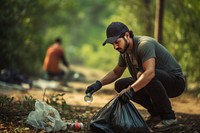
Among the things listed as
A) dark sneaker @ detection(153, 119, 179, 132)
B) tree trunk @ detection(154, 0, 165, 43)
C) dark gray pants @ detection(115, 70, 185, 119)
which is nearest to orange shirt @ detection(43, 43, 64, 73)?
tree trunk @ detection(154, 0, 165, 43)

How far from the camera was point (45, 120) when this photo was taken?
507 centimetres

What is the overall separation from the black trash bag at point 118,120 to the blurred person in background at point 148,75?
107 mm

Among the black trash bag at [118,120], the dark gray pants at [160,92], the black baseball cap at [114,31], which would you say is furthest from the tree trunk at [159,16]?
the black trash bag at [118,120]

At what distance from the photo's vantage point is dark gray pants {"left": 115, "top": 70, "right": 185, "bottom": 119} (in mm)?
5160

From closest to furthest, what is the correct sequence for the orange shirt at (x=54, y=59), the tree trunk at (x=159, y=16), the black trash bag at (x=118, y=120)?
the black trash bag at (x=118, y=120)
the tree trunk at (x=159, y=16)
the orange shirt at (x=54, y=59)

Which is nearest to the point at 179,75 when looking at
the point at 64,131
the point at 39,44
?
the point at 64,131

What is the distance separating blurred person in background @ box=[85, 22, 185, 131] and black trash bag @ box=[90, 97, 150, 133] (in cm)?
11

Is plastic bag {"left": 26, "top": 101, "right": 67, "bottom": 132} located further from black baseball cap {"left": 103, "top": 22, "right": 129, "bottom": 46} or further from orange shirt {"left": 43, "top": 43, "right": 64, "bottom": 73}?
orange shirt {"left": 43, "top": 43, "right": 64, "bottom": 73}

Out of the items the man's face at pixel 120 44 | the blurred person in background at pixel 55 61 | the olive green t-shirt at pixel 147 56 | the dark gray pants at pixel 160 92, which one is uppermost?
the blurred person in background at pixel 55 61

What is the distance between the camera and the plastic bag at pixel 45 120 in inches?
196

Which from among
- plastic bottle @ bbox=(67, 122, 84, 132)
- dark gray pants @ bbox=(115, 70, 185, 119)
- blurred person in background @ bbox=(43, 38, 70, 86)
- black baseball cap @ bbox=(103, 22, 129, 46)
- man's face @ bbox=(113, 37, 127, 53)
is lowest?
plastic bottle @ bbox=(67, 122, 84, 132)

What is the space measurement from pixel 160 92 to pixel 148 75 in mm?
347

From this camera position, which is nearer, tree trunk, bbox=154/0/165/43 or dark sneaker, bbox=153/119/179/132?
dark sneaker, bbox=153/119/179/132

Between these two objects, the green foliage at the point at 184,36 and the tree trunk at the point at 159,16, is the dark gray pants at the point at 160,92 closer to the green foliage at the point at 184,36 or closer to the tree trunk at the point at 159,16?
the tree trunk at the point at 159,16
